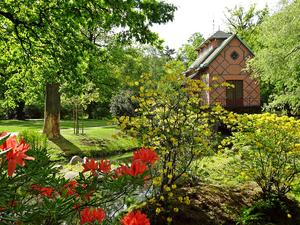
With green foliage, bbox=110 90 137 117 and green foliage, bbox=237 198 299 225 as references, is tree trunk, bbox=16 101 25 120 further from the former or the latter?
green foliage, bbox=237 198 299 225

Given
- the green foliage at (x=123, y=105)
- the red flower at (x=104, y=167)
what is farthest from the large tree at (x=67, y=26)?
the green foliage at (x=123, y=105)

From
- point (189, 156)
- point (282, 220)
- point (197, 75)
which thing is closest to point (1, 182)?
point (189, 156)

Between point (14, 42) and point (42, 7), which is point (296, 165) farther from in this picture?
point (14, 42)

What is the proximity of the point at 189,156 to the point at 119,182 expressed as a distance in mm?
4337

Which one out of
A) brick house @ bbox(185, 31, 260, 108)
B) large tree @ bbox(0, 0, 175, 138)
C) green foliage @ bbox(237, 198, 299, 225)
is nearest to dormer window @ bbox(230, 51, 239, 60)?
brick house @ bbox(185, 31, 260, 108)

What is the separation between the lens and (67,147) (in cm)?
1482

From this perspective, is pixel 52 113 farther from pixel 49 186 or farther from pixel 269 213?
pixel 49 186

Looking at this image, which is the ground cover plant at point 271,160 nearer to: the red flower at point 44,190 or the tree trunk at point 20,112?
the red flower at point 44,190

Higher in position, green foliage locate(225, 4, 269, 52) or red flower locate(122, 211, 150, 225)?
green foliage locate(225, 4, 269, 52)

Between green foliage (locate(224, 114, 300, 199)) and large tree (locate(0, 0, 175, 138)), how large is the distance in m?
2.52

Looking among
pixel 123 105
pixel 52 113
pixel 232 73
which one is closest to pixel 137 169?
pixel 52 113

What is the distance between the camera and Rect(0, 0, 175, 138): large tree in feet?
18.6

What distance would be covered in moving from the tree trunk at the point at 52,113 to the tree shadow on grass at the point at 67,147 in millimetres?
447

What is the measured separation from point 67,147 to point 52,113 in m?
2.19
